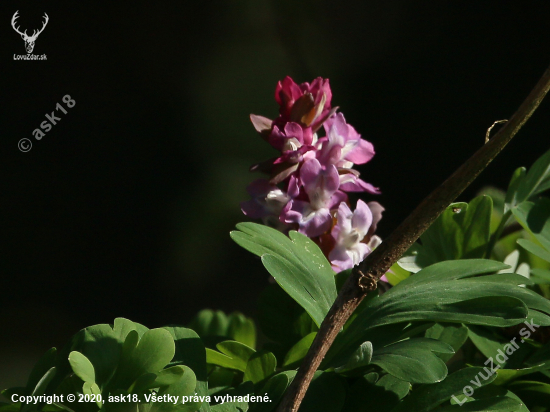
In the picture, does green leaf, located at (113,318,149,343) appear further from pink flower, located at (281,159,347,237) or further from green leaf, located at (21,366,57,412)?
pink flower, located at (281,159,347,237)

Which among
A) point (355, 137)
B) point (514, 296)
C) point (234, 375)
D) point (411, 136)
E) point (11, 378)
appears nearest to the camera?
point (514, 296)

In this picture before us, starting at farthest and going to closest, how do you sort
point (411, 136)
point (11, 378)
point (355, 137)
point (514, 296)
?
point (411, 136) < point (11, 378) < point (355, 137) < point (514, 296)

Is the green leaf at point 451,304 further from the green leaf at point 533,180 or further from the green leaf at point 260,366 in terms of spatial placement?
the green leaf at point 533,180

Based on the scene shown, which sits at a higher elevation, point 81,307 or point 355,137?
point 355,137

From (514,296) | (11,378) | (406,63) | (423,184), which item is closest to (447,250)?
(514,296)

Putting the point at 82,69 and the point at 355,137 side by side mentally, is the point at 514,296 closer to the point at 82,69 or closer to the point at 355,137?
the point at 355,137
